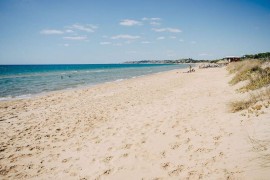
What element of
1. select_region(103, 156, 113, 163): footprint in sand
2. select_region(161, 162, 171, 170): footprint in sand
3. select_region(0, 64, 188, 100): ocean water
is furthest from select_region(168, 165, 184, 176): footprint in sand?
select_region(0, 64, 188, 100): ocean water

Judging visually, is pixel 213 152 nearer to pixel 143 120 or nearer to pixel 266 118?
pixel 266 118

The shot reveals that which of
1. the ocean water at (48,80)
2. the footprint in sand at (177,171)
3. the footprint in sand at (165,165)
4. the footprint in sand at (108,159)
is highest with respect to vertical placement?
the ocean water at (48,80)

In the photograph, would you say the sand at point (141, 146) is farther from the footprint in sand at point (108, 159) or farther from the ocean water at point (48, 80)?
the ocean water at point (48, 80)

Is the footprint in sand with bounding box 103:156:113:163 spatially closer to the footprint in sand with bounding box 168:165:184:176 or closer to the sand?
the sand

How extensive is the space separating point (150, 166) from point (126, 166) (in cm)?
61

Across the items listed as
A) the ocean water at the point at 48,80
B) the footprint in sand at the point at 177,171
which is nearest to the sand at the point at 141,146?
the footprint in sand at the point at 177,171

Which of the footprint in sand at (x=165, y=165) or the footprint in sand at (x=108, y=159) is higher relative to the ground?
the footprint in sand at (x=165, y=165)

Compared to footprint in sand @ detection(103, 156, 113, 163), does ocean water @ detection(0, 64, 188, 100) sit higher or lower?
higher

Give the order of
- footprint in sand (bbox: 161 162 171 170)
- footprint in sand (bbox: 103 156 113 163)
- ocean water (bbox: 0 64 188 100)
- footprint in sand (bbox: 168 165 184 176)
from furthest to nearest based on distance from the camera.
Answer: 1. ocean water (bbox: 0 64 188 100)
2. footprint in sand (bbox: 103 156 113 163)
3. footprint in sand (bbox: 161 162 171 170)
4. footprint in sand (bbox: 168 165 184 176)

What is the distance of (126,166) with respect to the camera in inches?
208

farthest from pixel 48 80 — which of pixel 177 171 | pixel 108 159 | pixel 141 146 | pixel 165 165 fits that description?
pixel 177 171

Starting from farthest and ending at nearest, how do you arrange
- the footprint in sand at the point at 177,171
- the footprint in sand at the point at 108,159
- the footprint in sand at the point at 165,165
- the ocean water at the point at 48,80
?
1. the ocean water at the point at 48,80
2. the footprint in sand at the point at 108,159
3. the footprint in sand at the point at 165,165
4. the footprint in sand at the point at 177,171

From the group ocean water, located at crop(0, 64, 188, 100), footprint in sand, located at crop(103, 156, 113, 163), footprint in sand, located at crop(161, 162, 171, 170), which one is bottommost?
footprint in sand, located at crop(103, 156, 113, 163)

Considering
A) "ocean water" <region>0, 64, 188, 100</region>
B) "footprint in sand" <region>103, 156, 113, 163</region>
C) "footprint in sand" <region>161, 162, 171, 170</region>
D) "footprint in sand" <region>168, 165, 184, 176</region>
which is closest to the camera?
"footprint in sand" <region>168, 165, 184, 176</region>
